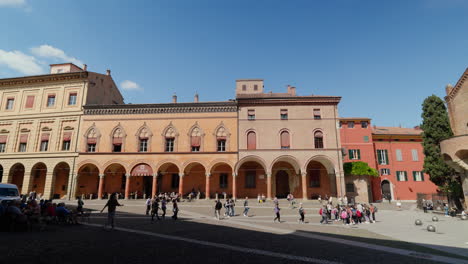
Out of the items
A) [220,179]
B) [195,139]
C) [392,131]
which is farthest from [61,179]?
[392,131]

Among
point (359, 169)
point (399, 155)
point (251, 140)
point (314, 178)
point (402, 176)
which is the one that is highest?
point (251, 140)

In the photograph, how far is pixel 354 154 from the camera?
3512 cm

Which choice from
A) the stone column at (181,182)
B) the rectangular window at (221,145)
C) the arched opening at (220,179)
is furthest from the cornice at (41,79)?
the arched opening at (220,179)

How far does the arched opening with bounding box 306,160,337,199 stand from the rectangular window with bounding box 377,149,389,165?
12.6 metres

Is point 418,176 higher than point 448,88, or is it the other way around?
point 448,88

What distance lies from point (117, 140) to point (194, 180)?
1078 centimetres

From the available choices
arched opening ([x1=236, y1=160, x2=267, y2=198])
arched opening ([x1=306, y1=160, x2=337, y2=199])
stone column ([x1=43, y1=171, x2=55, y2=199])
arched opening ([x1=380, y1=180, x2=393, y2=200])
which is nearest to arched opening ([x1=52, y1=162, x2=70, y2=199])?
stone column ([x1=43, y1=171, x2=55, y2=199])

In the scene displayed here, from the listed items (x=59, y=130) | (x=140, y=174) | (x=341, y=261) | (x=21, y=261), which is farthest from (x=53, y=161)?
(x=341, y=261)

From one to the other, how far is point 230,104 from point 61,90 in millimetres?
22591

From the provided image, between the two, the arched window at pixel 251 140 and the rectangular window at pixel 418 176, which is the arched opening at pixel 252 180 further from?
the rectangular window at pixel 418 176

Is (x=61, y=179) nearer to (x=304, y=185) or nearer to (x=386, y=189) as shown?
(x=304, y=185)

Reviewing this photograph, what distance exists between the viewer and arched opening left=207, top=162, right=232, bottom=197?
28812 mm

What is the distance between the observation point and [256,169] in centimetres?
2839

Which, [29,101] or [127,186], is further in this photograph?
[29,101]
